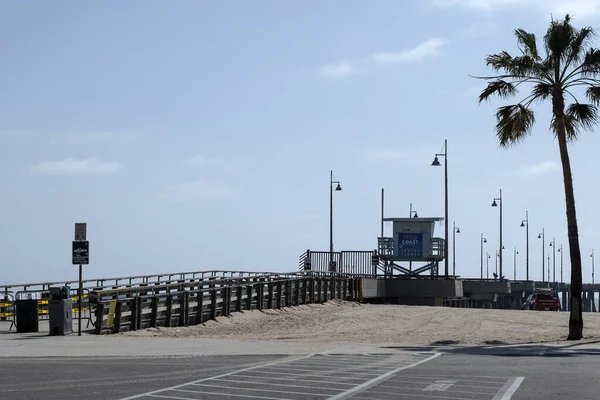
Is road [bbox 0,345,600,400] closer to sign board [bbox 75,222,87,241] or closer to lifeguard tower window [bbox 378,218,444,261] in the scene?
sign board [bbox 75,222,87,241]

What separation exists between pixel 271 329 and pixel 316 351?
10.3 m

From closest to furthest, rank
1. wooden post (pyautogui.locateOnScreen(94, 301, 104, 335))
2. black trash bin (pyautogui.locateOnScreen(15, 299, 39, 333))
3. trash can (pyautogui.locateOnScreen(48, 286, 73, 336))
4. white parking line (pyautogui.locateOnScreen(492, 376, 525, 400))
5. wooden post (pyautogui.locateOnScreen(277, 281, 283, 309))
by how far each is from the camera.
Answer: white parking line (pyautogui.locateOnScreen(492, 376, 525, 400)), trash can (pyautogui.locateOnScreen(48, 286, 73, 336)), wooden post (pyautogui.locateOnScreen(94, 301, 104, 335)), black trash bin (pyautogui.locateOnScreen(15, 299, 39, 333)), wooden post (pyautogui.locateOnScreen(277, 281, 283, 309))

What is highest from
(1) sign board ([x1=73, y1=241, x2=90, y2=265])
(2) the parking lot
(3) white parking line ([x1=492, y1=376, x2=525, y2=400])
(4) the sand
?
(1) sign board ([x1=73, y1=241, x2=90, y2=265])

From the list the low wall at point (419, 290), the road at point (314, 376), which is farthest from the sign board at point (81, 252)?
the low wall at point (419, 290)

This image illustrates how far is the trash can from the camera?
2548cm

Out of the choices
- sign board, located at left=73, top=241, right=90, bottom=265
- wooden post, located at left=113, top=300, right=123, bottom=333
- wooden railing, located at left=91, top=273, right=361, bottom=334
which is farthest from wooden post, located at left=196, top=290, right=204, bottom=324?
sign board, located at left=73, top=241, right=90, bottom=265

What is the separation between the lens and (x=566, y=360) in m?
19.3

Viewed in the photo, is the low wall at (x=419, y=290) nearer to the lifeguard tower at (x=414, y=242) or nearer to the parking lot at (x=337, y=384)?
the lifeguard tower at (x=414, y=242)

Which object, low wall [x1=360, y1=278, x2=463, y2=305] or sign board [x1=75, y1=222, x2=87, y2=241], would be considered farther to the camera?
low wall [x1=360, y1=278, x2=463, y2=305]

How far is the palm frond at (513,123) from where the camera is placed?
97.2ft

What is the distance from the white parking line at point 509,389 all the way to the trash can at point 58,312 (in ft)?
45.2

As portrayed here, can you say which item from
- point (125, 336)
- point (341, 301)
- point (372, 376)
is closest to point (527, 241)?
point (341, 301)

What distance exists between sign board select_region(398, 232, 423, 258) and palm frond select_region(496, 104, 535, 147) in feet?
137

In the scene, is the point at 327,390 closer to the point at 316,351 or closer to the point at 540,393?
the point at 540,393
